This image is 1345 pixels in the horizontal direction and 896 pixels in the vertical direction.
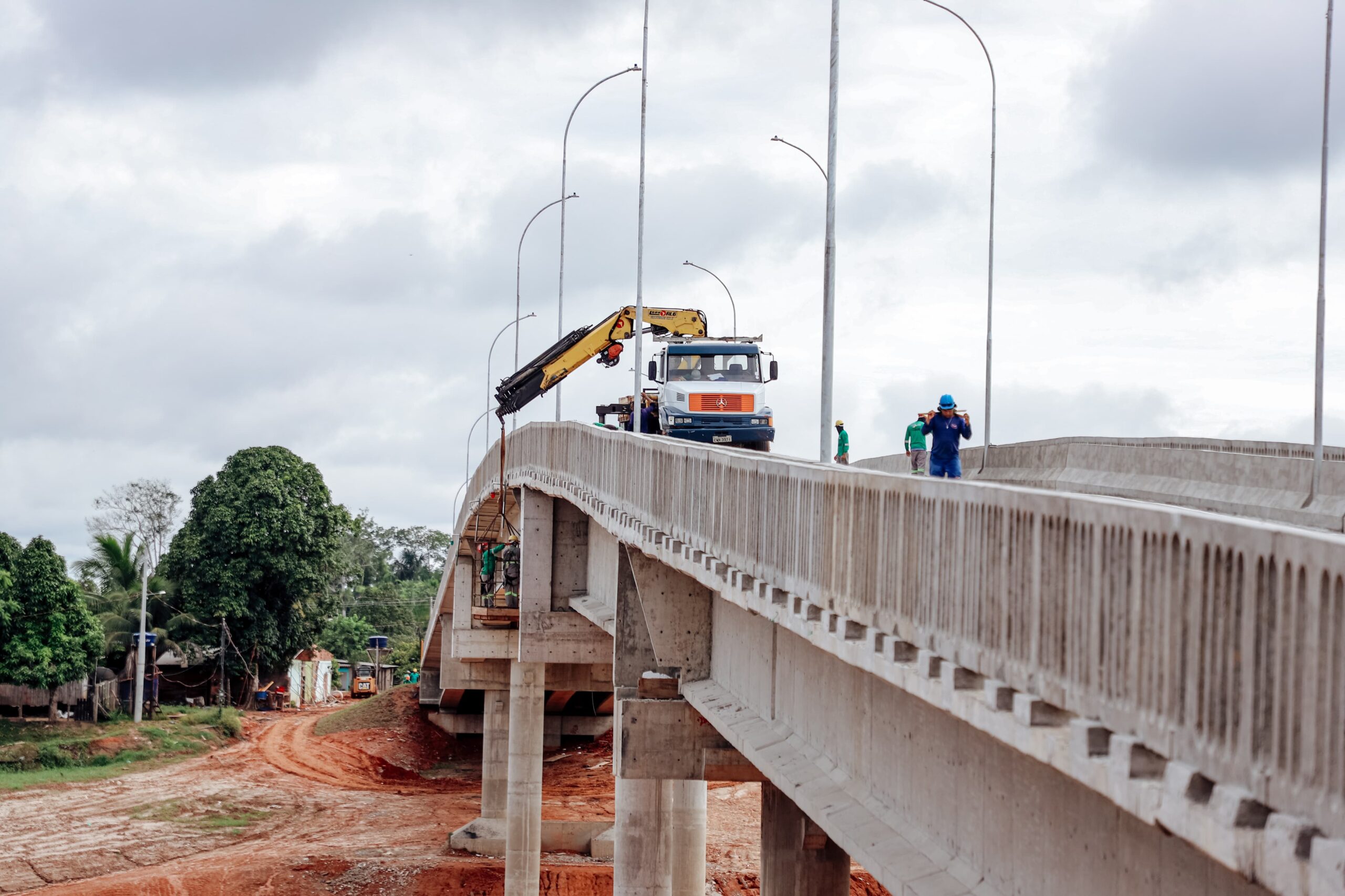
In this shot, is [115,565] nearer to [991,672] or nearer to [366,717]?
[366,717]

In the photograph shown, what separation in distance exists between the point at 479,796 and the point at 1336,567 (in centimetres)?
5668

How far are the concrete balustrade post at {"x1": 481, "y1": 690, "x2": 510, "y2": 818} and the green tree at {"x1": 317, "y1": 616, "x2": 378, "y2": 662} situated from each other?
49703 mm

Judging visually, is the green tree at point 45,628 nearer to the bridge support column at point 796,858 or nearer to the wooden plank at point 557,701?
the wooden plank at point 557,701

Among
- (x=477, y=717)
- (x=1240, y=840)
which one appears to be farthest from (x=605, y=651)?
(x=477, y=717)

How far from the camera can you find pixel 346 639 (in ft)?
341

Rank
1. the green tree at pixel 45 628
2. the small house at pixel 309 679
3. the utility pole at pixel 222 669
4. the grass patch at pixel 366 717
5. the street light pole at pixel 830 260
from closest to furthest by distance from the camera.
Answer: the street light pole at pixel 830 260, the green tree at pixel 45 628, the grass patch at pixel 366 717, the utility pole at pixel 222 669, the small house at pixel 309 679

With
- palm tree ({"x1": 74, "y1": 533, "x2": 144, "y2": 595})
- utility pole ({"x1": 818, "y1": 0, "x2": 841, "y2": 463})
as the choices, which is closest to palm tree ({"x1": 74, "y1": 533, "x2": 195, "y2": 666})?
palm tree ({"x1": 74, "y1": 533, "x2": 144, "y2": 595})

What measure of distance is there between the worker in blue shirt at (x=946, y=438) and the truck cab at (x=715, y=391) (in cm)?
1225

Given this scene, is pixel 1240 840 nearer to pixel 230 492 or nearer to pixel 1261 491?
pixel 1261 491

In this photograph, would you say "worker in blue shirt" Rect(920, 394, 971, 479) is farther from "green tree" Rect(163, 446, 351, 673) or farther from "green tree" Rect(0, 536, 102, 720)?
"green tree" Rect(163, 446, 351, 673)

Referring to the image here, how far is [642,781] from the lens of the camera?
2383 centimetres

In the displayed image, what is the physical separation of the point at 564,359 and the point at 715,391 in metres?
7.20

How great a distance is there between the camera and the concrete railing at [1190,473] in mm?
20125

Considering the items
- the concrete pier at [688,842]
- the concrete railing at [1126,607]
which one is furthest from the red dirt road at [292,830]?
the concrete railing at [1126,607]
